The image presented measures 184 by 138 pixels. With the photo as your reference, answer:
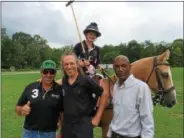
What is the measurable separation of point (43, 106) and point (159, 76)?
6.58 ft

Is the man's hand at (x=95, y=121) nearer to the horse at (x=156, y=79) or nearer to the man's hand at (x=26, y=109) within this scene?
the man's hand at (x=26, y=109)

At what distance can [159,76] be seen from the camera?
16.9ft

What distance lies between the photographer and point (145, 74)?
17.3 ft

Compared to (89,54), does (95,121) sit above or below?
below

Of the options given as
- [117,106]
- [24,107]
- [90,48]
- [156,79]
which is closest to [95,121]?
[117,106]

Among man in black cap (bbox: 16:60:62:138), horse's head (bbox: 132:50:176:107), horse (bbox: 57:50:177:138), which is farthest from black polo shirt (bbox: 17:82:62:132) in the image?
horse's head (bbox: 132:50:176:107)

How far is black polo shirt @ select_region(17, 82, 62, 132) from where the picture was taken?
412cm

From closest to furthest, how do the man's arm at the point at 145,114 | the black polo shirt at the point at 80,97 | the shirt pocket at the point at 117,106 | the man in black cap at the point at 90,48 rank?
the man's arm at the point at 145,114 → the shirt pocket at the point at 117,106 → the black polo shirt at the point at 80,97 → the man in black cap at the point at 90,48

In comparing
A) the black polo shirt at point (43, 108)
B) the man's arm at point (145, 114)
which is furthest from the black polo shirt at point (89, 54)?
the man's arm at point (145, 114)

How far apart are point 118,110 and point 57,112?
0.97 m

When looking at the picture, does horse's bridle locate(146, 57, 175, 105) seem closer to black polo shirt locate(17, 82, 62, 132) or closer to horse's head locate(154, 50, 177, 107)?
horse's head locate(154, 50, 177, 107)

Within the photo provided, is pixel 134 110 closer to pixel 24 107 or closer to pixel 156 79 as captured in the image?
pixel 24 107

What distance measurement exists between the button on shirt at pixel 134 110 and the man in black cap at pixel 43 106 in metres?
0.93

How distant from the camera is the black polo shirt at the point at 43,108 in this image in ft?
13.5
